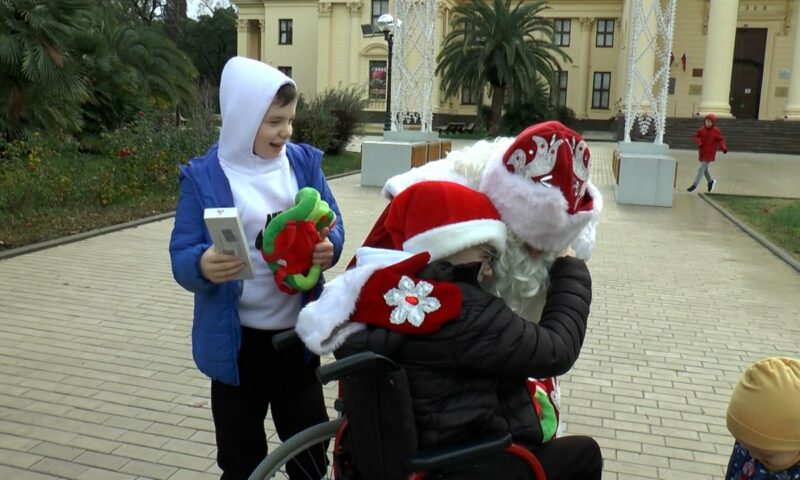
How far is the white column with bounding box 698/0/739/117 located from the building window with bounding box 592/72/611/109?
48.2 ft

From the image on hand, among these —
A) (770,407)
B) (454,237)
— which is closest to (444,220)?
(454,237)

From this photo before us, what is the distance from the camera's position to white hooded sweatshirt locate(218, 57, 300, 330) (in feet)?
7.39

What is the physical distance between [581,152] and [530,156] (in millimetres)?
167

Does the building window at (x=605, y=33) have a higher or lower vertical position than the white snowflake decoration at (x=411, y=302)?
higher

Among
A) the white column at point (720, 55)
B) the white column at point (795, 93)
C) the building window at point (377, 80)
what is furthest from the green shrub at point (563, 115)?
the building window at point (377, 80)

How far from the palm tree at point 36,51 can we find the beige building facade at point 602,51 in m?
30.5

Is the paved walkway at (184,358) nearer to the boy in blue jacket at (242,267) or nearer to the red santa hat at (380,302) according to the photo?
the boy in blue jacket at (242,267)

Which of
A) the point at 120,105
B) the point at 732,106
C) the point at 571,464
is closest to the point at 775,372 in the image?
the point at 571,464

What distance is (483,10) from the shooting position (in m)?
38.4

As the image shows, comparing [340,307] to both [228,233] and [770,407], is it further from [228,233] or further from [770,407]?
[770,407]

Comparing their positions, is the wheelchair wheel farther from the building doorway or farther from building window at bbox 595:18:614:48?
building window at bbox 595:18:614:48

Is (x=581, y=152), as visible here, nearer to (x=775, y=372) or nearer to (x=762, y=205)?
(x=775, y=372)

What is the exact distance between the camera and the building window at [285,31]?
52.5 meters

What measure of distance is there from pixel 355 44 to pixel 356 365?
158ft
